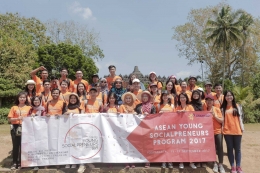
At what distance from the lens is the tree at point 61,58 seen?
26.9 meters

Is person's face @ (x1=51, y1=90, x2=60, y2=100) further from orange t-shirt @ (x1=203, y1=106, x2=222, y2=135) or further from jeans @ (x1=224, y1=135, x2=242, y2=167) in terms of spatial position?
jeans @ (x1=224, y1=135, x2=242, y2=167)

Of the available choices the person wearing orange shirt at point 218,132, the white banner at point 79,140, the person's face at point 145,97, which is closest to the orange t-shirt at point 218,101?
the person wearing orange shirt at point 218,132

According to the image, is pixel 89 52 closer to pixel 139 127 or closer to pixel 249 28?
pixel 249 28

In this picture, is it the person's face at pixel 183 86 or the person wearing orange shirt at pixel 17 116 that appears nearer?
the person wearing orange shirt at pixel 17 116

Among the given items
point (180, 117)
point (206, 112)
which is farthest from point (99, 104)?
point (206, 112)

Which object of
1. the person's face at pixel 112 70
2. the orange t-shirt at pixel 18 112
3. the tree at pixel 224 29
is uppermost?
the tree at pixel 224 29

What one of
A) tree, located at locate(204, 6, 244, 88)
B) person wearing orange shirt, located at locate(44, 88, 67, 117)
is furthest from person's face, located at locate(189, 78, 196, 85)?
tree, located at locate(204, 6, 244, 88)

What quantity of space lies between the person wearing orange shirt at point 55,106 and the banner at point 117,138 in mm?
145

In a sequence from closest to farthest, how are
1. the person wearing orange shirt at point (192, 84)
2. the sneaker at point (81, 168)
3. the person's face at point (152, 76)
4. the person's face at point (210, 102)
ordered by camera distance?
1. the sneaker at point (81, 168)
2. the person's face at point (210, 102)
3. the person wearing orange shirt at point (192, 84)
4. the person's face at point (152, 76)

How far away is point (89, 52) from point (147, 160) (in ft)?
103

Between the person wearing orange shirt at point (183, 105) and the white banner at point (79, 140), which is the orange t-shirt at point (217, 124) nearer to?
the person wearing orange shirt at point (183, 105)

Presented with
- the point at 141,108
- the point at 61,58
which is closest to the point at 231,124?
the point at 141,108

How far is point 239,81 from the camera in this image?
112ft

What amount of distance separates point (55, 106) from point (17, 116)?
88 centimetres
